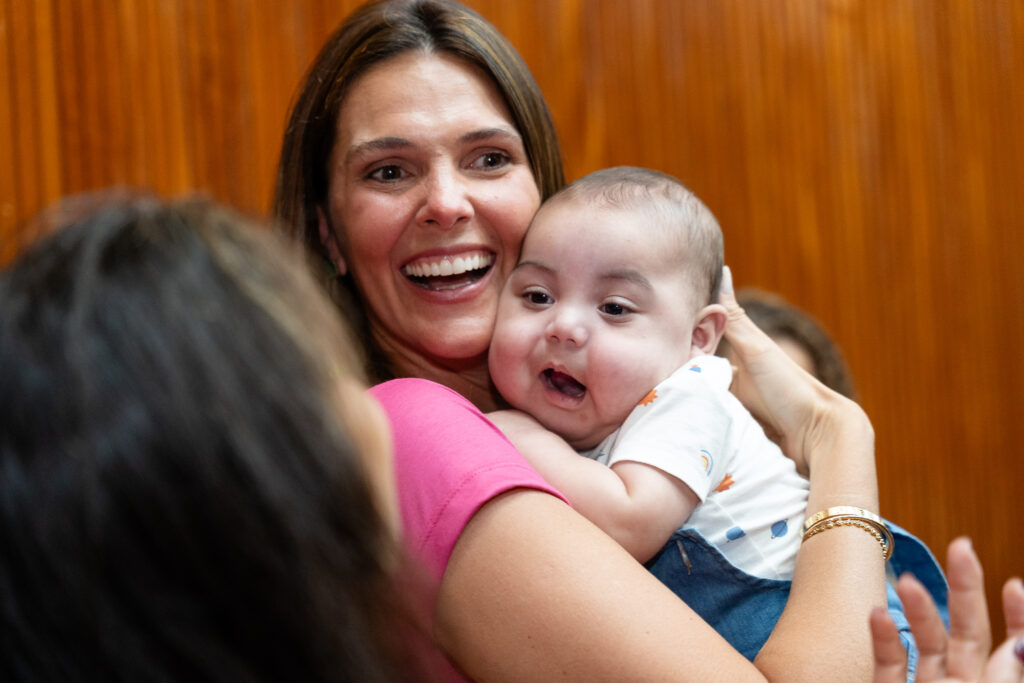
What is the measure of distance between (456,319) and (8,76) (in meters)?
1.13

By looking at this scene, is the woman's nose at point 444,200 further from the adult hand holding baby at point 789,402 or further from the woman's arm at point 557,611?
the woman's arm at point 557,611

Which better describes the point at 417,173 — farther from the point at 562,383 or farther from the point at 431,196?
the point at 562,383

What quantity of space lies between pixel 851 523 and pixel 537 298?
0.58 meters

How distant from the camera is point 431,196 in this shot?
1.56 meters

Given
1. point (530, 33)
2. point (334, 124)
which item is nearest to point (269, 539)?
point (334, 124)

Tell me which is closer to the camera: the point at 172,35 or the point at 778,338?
the point at 172,35

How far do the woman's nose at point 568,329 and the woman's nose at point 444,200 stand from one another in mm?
229

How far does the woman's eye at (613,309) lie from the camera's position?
4.99 feet

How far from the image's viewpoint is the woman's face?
5.14 ft

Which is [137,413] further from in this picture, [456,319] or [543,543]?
[456,319]

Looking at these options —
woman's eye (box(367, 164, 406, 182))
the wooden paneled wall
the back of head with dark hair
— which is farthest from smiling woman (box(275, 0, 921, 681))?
the wooden paneled wall

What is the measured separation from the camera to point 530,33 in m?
2.88

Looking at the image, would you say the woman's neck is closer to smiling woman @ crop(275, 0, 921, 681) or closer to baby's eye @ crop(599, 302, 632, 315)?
smiling woman @ crop(275, 0, 921, 681)

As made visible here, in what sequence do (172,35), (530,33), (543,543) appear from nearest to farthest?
(543,543) < (172,35) < (530,33)
